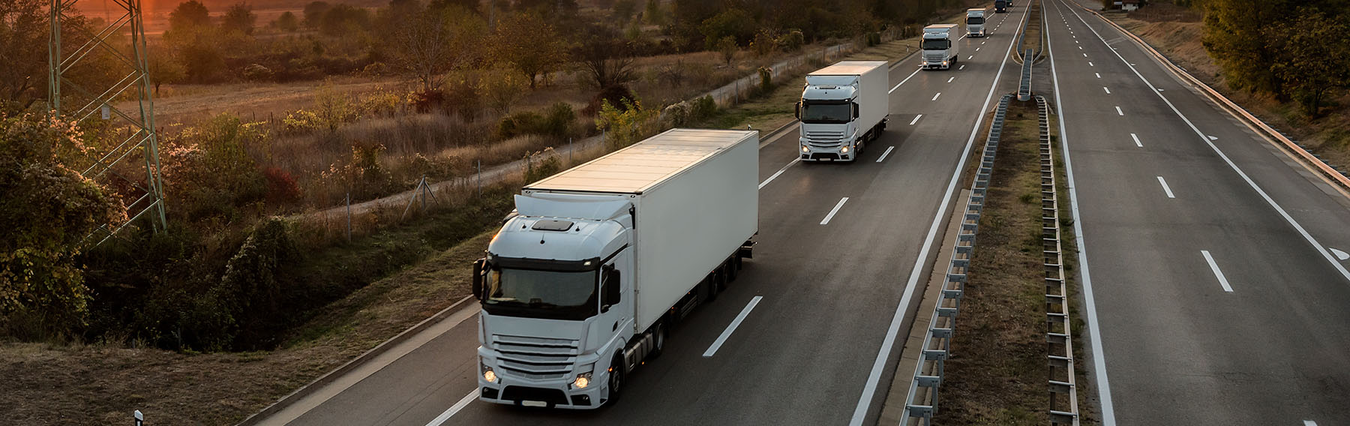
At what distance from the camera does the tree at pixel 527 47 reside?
6469cm

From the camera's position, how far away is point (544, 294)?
12797 millimetres

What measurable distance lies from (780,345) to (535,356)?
499 cm

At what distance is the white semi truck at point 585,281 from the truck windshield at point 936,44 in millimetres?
49860

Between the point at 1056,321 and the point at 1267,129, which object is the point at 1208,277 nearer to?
the point at 1056,321

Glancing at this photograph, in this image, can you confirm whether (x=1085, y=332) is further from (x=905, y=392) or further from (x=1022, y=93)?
(x=1022, y=93)

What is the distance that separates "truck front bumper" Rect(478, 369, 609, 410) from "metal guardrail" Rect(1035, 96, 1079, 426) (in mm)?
5923

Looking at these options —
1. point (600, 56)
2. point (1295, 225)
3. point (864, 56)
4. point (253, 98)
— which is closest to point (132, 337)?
point (1295, 225)

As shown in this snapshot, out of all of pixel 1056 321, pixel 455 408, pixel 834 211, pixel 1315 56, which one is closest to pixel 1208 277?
pixel 1056 321

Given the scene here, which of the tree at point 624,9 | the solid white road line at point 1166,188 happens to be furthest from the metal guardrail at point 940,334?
the tree at point 624,9

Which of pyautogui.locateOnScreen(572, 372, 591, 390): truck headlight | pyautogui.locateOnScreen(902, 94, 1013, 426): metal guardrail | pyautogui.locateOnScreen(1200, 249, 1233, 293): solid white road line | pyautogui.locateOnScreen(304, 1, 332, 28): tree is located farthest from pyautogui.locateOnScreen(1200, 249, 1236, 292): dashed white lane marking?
pyautogui.locateOnScreen(304, 1, 332, 28): tree

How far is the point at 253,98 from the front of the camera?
6397 centimetres

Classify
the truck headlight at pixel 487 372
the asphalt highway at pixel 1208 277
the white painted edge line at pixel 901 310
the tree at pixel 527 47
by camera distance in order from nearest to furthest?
the truck headlight at pixel 487 372 < the white painted edge line at pixel 901 310 < the asphalt highway at pixel 1208 277 < the tree at pixel 527 47

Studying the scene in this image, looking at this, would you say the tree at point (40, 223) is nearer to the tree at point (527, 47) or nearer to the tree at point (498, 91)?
the tree at point (498, 91)

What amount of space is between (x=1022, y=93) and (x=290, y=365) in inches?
1542
